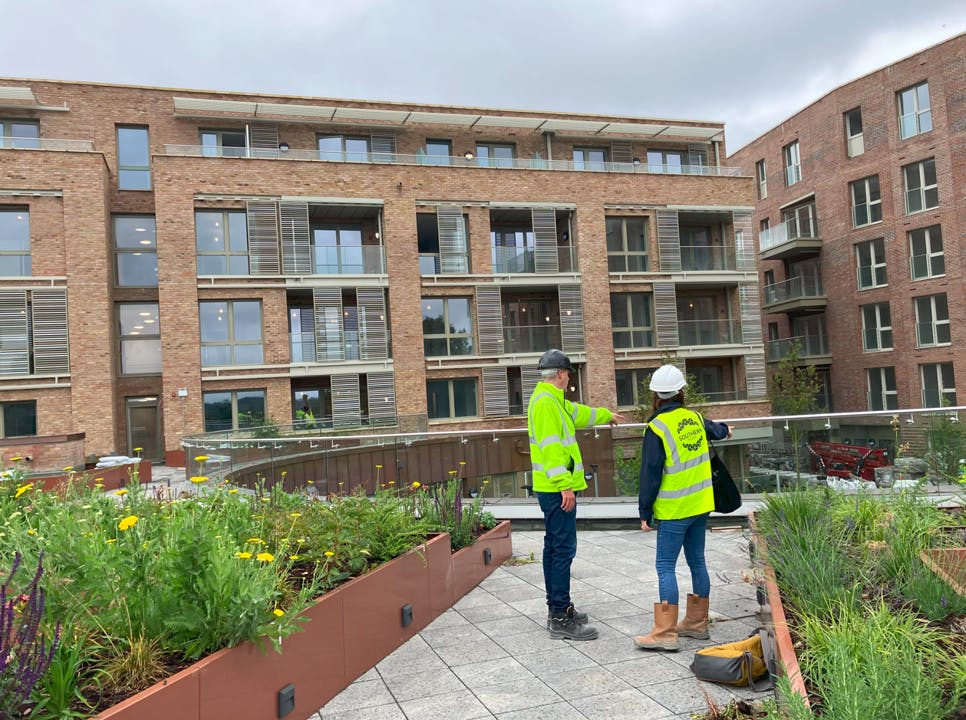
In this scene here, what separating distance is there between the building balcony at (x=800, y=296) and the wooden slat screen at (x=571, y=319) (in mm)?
12263

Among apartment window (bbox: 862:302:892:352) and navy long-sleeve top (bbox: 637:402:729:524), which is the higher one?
apartment window (bbox: 862:302:892:352)

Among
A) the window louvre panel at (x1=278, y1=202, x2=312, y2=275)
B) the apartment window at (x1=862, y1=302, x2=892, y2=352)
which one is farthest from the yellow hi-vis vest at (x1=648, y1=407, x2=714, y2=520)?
the apartment window at (x1=862, y1=302, x2=892, y2=352)

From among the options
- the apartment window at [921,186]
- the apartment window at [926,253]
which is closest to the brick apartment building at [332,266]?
the apartment window at [921,186]

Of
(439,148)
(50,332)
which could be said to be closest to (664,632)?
(50,332)

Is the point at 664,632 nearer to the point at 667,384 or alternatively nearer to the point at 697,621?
the point at 697,621

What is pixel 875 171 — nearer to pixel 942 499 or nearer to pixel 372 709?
pixel 942 499

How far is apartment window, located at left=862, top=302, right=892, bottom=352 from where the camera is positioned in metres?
29.5

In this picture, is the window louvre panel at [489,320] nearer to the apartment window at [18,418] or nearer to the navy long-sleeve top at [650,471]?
the apartment window at [18,418]

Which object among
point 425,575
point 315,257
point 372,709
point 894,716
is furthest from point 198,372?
point 894,716

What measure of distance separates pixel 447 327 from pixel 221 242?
8248mm

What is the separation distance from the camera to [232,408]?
22672 millimetres

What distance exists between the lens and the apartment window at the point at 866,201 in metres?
29.7

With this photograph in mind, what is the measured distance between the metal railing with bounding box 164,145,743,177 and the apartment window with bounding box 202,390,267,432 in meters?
7.96

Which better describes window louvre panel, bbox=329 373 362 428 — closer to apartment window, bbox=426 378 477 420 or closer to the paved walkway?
apartment window, bbox=426 378 477 420
